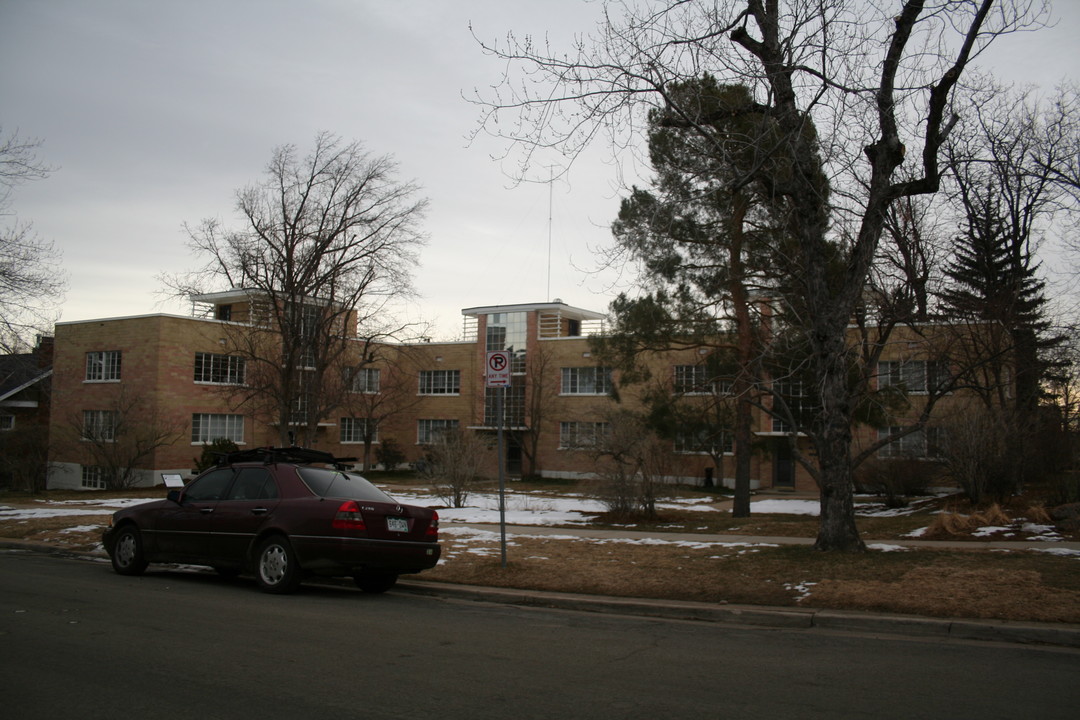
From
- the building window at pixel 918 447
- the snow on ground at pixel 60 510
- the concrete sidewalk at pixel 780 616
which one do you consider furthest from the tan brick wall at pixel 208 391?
the concrete sidewalk at pixel 780 616

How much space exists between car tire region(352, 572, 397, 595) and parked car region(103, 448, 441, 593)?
12 mm

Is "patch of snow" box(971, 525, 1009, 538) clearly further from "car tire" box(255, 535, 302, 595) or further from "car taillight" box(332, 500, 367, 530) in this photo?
"car tire" box(255, 535, 302, 595)

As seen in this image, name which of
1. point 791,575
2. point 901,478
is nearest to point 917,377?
point 901,478

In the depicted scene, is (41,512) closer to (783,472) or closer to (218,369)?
(218,369)

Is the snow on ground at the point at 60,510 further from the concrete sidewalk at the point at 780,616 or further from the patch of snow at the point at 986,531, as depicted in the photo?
the patch of snow at the point at 986,531

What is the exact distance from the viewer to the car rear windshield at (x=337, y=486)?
1002 centimetres

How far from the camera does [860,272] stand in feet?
36.7

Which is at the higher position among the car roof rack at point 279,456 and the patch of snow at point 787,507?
the car roof rack at point 279,456

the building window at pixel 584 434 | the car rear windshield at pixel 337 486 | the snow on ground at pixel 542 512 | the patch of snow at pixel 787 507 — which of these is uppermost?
the building window at pixel 584 434

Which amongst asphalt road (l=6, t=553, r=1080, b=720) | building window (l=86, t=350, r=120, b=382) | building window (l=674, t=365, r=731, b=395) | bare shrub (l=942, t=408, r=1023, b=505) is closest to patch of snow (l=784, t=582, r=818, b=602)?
asphalt road (l=6, t=553, r=1080, b=720)

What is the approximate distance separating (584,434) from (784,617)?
2236 centimetres

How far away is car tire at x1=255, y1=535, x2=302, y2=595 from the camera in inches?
382

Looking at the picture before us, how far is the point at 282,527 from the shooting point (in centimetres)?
976

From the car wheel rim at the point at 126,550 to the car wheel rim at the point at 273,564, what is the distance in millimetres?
2469
